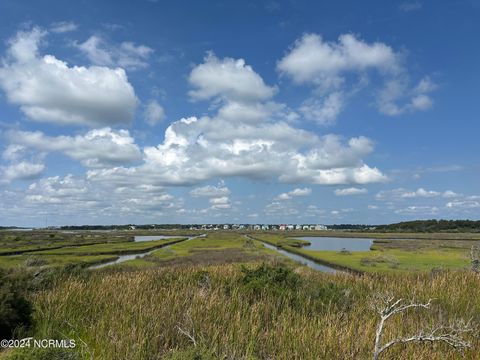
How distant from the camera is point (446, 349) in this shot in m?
6.44

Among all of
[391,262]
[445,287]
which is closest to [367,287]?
[445,287]

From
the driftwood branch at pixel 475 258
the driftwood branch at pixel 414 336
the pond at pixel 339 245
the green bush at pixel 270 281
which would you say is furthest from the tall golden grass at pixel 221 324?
the pond at pixel 339 245

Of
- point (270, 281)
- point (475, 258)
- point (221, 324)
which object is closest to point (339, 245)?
point (475, 258)

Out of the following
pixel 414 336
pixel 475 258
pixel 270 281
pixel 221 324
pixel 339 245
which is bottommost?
pixel 339 245

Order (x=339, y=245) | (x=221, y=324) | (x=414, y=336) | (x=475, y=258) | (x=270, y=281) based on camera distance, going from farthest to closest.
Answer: (x=339, y=245) → (x=475, y=258) → (x=270, y=281) → (x=221, y=324) → (x=414, y=336)

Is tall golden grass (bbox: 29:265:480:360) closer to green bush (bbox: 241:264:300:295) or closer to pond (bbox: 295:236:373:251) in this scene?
green bush (bbox: 241:264:300:295)

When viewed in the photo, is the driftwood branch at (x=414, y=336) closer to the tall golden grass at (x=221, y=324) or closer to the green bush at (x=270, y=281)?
the tall golden grass at (x=221, y=324)

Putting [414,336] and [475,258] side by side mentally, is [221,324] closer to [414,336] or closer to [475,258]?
[414,336]

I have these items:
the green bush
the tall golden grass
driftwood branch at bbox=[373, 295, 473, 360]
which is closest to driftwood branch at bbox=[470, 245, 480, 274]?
the tall golden grass

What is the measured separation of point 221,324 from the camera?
737 cm

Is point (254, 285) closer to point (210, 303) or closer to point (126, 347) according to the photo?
point (210, 303)

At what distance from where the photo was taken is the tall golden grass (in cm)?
596

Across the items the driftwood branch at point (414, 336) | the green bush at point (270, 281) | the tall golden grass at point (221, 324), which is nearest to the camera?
the driftwood branch at point (414, 336)

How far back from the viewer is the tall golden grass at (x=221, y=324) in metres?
5.96
